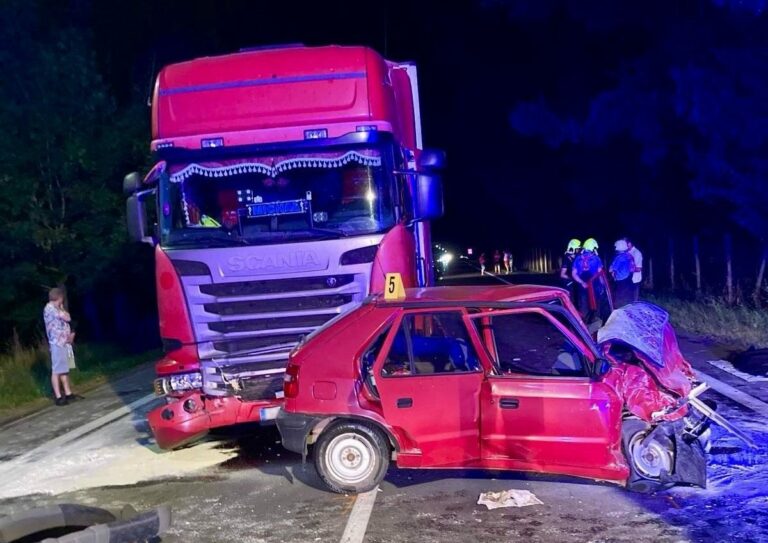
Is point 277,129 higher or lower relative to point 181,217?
higher

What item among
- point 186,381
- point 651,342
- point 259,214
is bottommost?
point 186,381

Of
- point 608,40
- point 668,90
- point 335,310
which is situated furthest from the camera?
point 608,40

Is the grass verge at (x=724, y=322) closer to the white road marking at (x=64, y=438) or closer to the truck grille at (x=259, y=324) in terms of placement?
the truck grille at (x=259, y=324)

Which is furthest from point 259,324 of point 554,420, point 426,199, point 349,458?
point 554,420

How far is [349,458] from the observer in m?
6.79

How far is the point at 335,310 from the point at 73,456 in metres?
3.19

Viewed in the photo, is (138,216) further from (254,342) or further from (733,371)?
(733,371)

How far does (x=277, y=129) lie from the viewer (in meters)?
8.25

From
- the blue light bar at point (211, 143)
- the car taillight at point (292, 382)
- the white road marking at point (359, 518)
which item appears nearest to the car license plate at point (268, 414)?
the car taillight at point (292, 382)

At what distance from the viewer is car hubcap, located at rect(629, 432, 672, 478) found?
648 centimetres

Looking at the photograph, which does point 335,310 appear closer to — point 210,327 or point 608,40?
point 210,327

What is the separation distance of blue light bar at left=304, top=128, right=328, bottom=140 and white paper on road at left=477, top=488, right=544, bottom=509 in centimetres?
359

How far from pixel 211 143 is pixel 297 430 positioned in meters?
2.99

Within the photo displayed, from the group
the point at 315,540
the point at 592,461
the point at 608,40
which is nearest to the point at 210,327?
the point at 315,540
